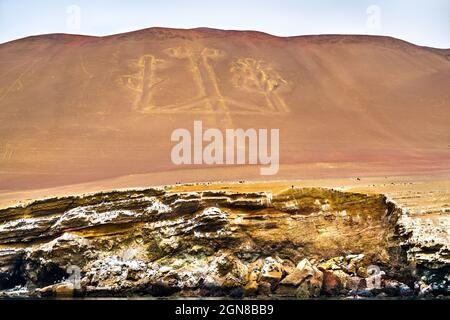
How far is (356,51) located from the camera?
79812mm

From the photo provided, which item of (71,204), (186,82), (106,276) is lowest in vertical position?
(106,276)

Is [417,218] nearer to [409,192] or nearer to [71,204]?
[409,192]

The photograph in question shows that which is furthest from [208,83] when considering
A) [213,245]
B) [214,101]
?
[213,245]

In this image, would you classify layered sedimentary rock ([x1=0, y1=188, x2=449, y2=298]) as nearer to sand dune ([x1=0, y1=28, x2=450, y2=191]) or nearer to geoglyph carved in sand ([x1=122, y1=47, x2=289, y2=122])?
sand dune ([x1=0, y1=28, x2=450, y2=191])

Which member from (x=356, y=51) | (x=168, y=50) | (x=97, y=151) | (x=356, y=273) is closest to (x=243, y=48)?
(x=168, y=50)

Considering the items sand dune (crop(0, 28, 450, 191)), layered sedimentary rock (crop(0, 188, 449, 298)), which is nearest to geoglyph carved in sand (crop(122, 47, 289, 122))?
sand dune (crop(0, 28, 450, 191))

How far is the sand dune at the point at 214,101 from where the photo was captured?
53.2m

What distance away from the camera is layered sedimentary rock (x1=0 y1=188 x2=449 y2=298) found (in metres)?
24.2

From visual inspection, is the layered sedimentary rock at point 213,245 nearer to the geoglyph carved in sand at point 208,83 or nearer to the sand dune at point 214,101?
the sand dune at point 214,101

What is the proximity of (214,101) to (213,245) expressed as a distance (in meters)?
38.5

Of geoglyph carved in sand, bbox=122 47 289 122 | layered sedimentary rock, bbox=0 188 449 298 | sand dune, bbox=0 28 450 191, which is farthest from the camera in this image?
geoglyph carved in sand, bbox=122 47 289 122

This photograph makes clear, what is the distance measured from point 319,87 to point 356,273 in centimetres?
4750

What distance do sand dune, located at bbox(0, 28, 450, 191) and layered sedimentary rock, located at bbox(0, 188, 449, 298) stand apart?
1582cm

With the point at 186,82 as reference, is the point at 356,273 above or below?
below
